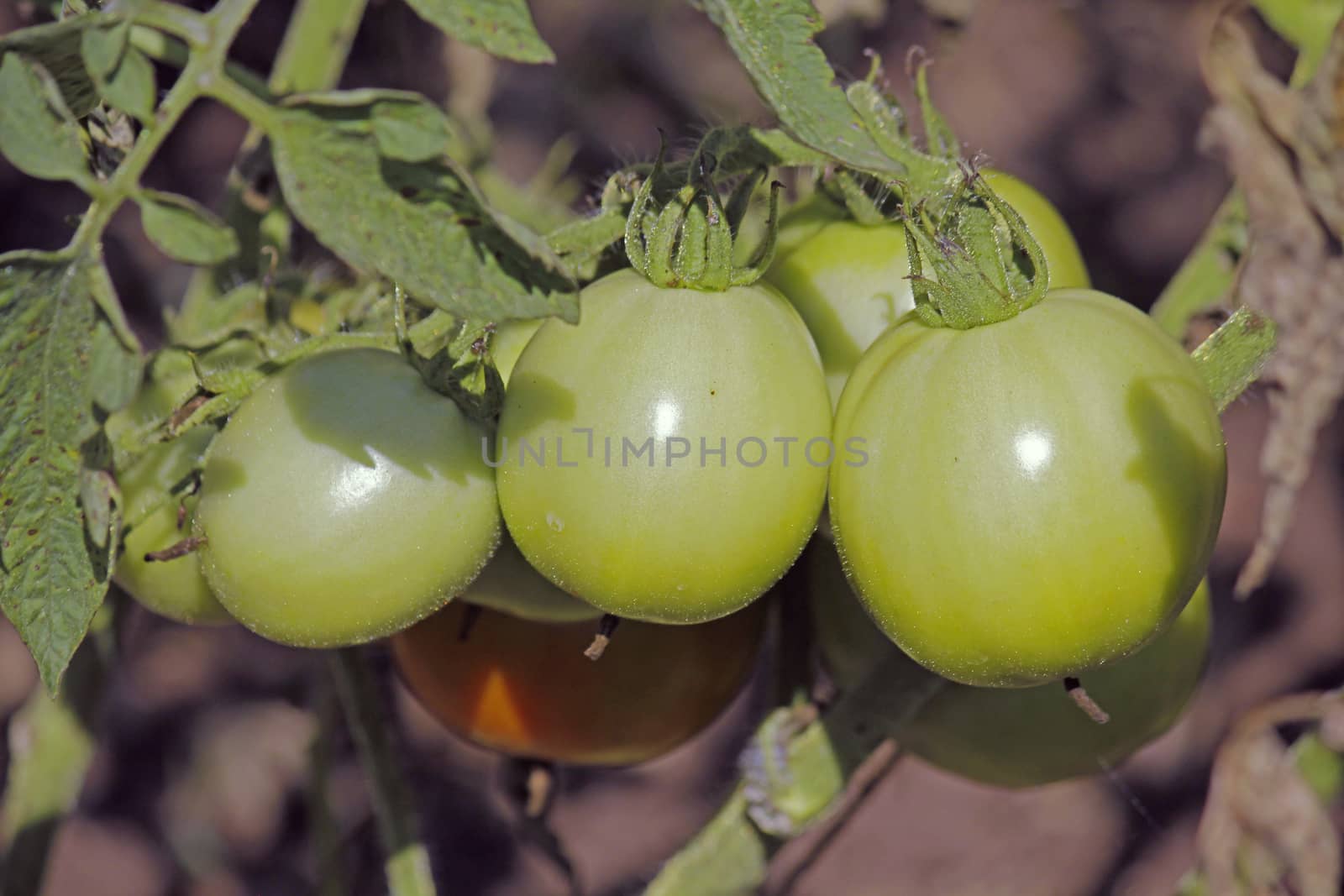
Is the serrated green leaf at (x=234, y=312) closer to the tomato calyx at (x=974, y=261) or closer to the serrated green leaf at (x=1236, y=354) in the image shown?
the tomato calyx at (x=974, y=261)

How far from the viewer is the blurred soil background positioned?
1.72 metres

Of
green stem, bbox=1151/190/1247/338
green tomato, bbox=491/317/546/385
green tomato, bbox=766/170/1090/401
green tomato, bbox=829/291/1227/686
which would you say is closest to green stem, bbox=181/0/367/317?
green tomato, bbox=491/317/546/385

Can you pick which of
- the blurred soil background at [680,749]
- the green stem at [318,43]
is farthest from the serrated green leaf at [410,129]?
the blurred soil background at [680,749]

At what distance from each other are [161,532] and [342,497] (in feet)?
0.47

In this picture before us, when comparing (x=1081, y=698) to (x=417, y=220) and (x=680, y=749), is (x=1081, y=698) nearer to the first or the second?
(x=417, y=220)

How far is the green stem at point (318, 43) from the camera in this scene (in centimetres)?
91

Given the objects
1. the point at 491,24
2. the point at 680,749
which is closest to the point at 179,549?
the point at 491,24

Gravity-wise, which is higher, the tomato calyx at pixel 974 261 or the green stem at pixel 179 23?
the green stem at pixel 179 23

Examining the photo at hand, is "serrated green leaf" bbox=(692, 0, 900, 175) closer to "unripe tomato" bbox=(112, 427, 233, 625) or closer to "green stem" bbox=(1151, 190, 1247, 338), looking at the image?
Result: "unripe tomato" bbox=(112, 427, 233, 625)

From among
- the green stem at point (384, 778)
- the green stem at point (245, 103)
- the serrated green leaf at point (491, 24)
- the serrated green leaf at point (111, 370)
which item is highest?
the serrated green leaf at point (491, 24)

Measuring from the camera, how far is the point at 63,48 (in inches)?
18.1

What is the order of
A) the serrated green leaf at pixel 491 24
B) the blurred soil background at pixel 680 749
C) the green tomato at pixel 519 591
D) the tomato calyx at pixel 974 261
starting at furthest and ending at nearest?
the blurred soil background at pixel 680 749 → the green tomato at pixel 519 591 → the tomato calyx at pixel 974 261 → the serrated green leaf at pixel 491 24

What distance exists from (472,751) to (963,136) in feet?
3.71

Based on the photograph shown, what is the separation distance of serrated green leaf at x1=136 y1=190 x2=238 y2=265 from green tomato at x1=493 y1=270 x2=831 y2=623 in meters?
0.13
